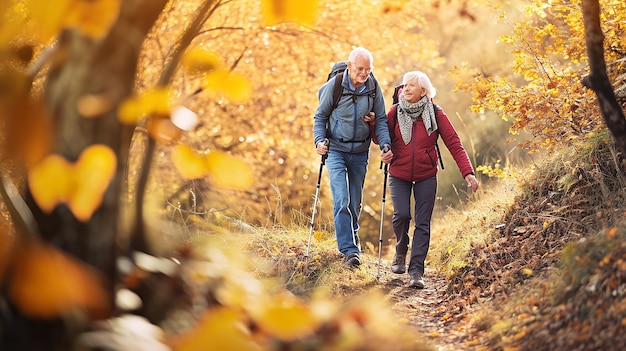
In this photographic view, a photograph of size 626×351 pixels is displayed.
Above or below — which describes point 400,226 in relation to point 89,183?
above

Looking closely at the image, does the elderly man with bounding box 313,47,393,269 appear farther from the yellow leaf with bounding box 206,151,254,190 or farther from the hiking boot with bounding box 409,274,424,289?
the yellow leaf with bounding box 206,151,254,190

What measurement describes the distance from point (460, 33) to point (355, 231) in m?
9.92

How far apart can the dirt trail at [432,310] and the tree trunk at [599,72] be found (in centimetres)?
171

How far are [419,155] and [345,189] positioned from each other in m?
0.79

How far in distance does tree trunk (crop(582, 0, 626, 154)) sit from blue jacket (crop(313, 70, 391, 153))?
2.66 metres

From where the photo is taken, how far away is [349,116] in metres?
7.27

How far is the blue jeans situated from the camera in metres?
7.22

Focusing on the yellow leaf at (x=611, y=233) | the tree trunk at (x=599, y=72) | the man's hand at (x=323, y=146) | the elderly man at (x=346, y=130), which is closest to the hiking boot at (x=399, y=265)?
the elderly man at (x=346, y=130)

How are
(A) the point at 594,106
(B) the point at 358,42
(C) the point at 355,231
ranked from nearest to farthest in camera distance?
(A) the point at 594,106 < (C) the point at 355,231 < (B) the point at 358,42

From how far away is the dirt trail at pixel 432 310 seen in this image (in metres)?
5.29

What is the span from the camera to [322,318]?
3504 millimetres

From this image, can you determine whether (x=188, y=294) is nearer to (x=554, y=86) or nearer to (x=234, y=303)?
(x=234, y=303)

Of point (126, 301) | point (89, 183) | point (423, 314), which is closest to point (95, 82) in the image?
point (89, 183)

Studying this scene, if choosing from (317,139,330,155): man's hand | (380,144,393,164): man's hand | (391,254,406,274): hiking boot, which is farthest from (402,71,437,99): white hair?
(391,254,406,274): hiking boot
